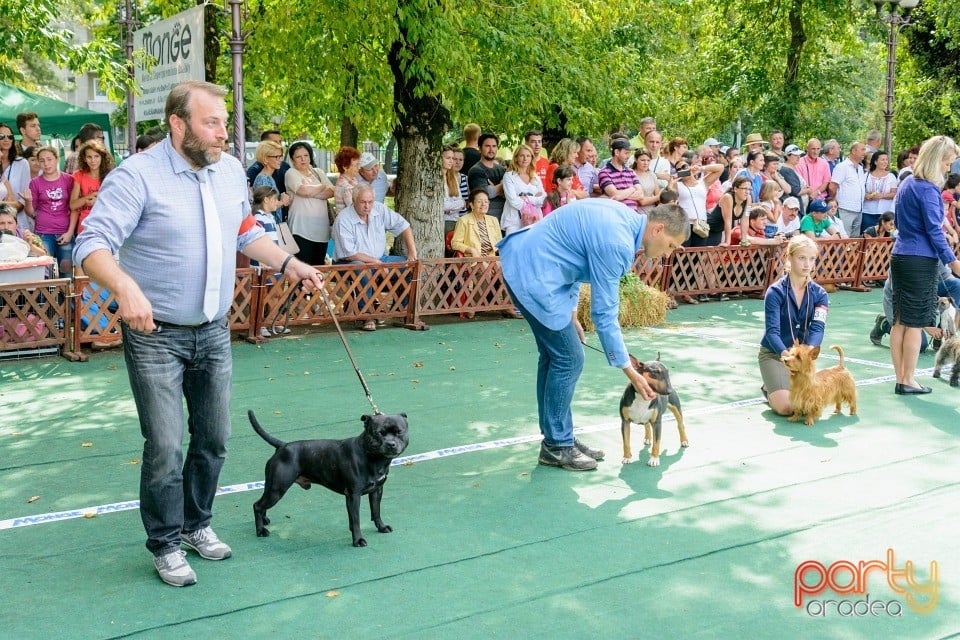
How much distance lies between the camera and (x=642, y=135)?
51.1 feet

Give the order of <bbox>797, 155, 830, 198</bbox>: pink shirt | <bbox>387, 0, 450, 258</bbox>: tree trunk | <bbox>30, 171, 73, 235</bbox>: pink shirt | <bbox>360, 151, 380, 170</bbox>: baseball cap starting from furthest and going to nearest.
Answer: <bbox>797, 155, 830, 198</bbox>: pink shirt < <bbox>387, 0, 450, 258</bbox>: tree trunk < <bbox>360, 151, 380, 170</bbox>: baseball cap < <bbox>30, 171, 73, 235</bbox>: pink shirt

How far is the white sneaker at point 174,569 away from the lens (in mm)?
4641

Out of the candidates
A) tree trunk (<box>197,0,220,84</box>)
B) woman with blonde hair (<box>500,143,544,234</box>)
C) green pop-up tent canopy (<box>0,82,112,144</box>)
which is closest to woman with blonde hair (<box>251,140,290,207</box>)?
tree trunk (<box>197,0,220,84</box>)

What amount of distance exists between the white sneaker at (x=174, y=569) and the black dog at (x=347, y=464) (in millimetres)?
612

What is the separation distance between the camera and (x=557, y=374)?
6.46 metres

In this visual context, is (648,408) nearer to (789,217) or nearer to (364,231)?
(364,231)

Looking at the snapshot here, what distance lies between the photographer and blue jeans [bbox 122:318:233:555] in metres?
4.51

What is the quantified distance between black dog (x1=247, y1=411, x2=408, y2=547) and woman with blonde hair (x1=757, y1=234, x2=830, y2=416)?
12.9ft

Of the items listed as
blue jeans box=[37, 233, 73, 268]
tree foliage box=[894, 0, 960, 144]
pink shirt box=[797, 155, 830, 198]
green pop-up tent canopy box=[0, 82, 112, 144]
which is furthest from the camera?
tree foliage box=[894, 0, 960, 144]

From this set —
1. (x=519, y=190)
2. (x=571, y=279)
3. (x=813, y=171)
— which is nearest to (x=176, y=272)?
(x=571, y=279)

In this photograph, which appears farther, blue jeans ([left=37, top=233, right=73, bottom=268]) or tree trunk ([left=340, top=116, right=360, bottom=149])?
tree trunk ([left=340, top=116, right=360, bottom=149])

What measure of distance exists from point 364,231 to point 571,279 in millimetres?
6373

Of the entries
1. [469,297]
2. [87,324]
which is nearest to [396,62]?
[469,297]

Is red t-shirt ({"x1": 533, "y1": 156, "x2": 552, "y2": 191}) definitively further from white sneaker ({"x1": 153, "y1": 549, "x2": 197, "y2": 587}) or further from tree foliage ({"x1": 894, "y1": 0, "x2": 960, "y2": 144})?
tree foliage ({"x1": 894, "y1": 0, "x2": 960, "y2": 144})
